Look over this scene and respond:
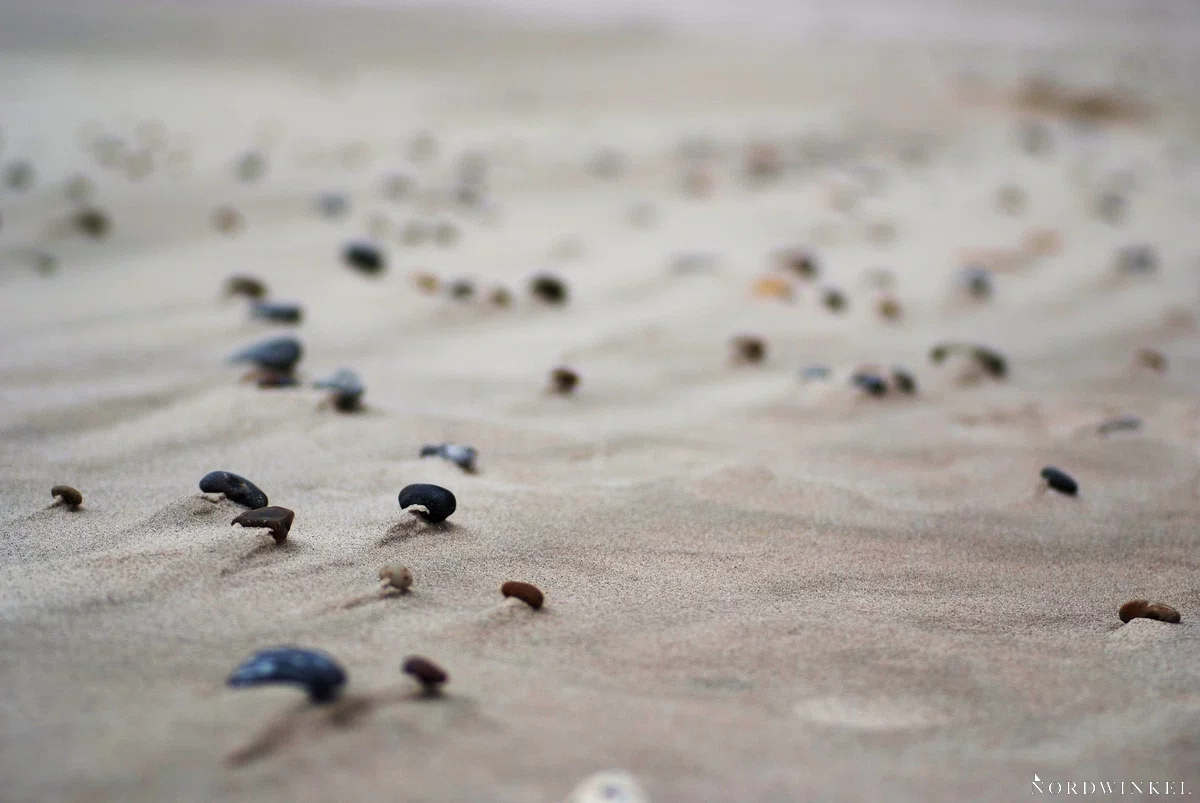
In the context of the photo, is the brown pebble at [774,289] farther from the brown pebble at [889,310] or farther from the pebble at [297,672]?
the pebble at [297,672]

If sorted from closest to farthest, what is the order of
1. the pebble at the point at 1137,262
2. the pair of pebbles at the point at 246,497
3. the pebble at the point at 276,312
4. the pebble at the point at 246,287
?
the pair of pebbles at the point at 246,497
the pebble at the point at 276,312
the pebble at the point at 246,287
the pebble at the point at 1137,262

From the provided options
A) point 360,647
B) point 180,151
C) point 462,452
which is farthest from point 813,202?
point 360,647

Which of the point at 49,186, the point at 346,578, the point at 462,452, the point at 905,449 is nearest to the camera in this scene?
the point at 346,578

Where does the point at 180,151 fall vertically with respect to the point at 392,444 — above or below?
above

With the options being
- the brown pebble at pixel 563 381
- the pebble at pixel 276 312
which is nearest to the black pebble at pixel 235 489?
the brown pebble at pixel 563 381

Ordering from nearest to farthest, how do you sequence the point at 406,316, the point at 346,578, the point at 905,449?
the point at 346,578
the point at 905,449
the point at 406,316

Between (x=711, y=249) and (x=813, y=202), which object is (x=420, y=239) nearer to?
(x=711, y=249)

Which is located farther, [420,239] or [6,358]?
[420,239]

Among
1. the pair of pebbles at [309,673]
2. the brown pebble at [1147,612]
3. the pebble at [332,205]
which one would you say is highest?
the pebble at [332,205]
